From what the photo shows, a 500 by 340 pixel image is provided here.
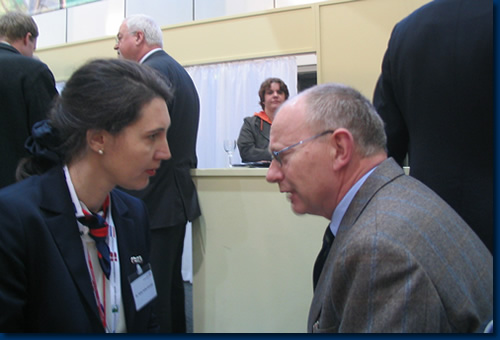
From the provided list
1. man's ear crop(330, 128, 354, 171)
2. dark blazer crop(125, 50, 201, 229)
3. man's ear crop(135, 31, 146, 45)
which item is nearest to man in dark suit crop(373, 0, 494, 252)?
man's ear crop(330, 128, 354, 171)

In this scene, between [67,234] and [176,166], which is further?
[176,166]

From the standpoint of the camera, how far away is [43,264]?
960mm

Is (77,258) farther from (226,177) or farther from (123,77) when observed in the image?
(226,177)

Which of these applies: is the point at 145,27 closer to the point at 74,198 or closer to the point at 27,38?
the point at 27,38

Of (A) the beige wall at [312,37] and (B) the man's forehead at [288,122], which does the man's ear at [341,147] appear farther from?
(A) the beige wall at [312,37]

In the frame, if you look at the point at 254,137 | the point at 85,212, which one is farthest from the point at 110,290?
the point at 254,137

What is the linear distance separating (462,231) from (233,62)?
4252 mm

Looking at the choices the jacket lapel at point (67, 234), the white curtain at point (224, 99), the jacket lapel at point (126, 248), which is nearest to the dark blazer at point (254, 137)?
the white curtain at point (224, 99)

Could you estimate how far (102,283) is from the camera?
43.3 inches

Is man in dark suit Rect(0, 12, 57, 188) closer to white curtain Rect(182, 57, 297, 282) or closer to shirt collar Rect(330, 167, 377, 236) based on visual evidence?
shirt collar Rect(330, 167, 377, 236)

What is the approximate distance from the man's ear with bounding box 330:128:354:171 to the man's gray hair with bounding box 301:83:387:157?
0.06 feet

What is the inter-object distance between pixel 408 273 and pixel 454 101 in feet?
1.73

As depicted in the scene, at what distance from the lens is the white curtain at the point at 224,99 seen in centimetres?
468

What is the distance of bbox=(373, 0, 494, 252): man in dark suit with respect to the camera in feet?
3.04
